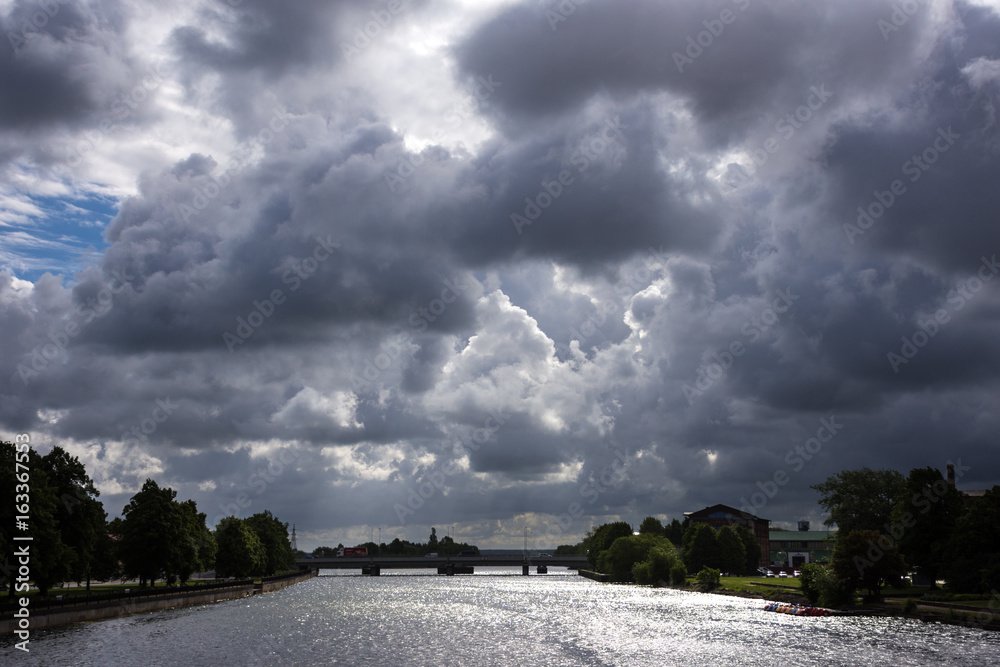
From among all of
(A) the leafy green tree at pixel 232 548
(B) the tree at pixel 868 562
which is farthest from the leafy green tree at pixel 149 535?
(B) the tree at pixel 868 562

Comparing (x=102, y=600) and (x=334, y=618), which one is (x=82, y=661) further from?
(x=334, y=618)

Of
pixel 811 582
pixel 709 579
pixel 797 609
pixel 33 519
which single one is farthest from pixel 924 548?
pixel 33 519

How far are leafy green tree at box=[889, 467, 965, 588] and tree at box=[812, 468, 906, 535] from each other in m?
30.7

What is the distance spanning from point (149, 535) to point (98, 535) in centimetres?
964

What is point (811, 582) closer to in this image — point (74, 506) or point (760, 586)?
point (760, 586)

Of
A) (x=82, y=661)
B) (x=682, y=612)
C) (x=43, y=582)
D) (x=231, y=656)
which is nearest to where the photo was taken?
(x=82, y=661)

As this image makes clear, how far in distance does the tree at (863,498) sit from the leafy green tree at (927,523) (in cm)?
3070

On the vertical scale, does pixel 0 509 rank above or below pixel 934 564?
above

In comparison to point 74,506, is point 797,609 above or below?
below

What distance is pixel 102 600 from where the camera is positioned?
10469cm

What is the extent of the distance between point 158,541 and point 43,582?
41246mm

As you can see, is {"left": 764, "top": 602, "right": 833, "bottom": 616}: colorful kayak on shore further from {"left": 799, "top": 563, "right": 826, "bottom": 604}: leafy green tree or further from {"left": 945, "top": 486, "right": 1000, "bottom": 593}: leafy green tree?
{"left": 945, "top": 486, "right": 1000, "bottom": 593}: leafy green tree

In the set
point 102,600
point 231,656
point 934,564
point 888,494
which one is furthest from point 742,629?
point 102,600

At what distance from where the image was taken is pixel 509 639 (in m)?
94.8
